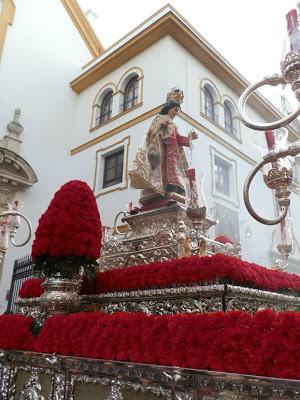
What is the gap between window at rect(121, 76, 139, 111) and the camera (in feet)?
30.4

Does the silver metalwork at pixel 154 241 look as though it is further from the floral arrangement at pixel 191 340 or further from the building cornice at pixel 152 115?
the building cornice at pixel 152 115

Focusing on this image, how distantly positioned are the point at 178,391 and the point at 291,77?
133cm

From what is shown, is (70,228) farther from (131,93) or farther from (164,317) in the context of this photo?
(131,93)

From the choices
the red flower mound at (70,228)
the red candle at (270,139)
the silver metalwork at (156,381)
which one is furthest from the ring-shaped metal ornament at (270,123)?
the red flower mound at (70,228)

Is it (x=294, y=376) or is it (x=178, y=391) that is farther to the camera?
(x=178, y=391)

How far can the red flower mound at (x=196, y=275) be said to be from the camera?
2166 millimetres

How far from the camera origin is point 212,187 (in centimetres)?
793

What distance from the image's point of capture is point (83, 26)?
11.7m

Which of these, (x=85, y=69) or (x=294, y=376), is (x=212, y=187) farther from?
(x=294, y=376)

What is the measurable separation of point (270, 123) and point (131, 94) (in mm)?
8578

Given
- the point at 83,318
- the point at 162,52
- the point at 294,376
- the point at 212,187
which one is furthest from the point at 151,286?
the point at 162,52

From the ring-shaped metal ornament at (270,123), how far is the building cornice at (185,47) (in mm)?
6753

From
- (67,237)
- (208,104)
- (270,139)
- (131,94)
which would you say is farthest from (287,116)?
(131,94)

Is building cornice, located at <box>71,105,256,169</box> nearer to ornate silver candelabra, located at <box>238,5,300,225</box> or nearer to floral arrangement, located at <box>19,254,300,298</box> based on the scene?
floral arrangement, located at <box>19,254,300,298</box>
